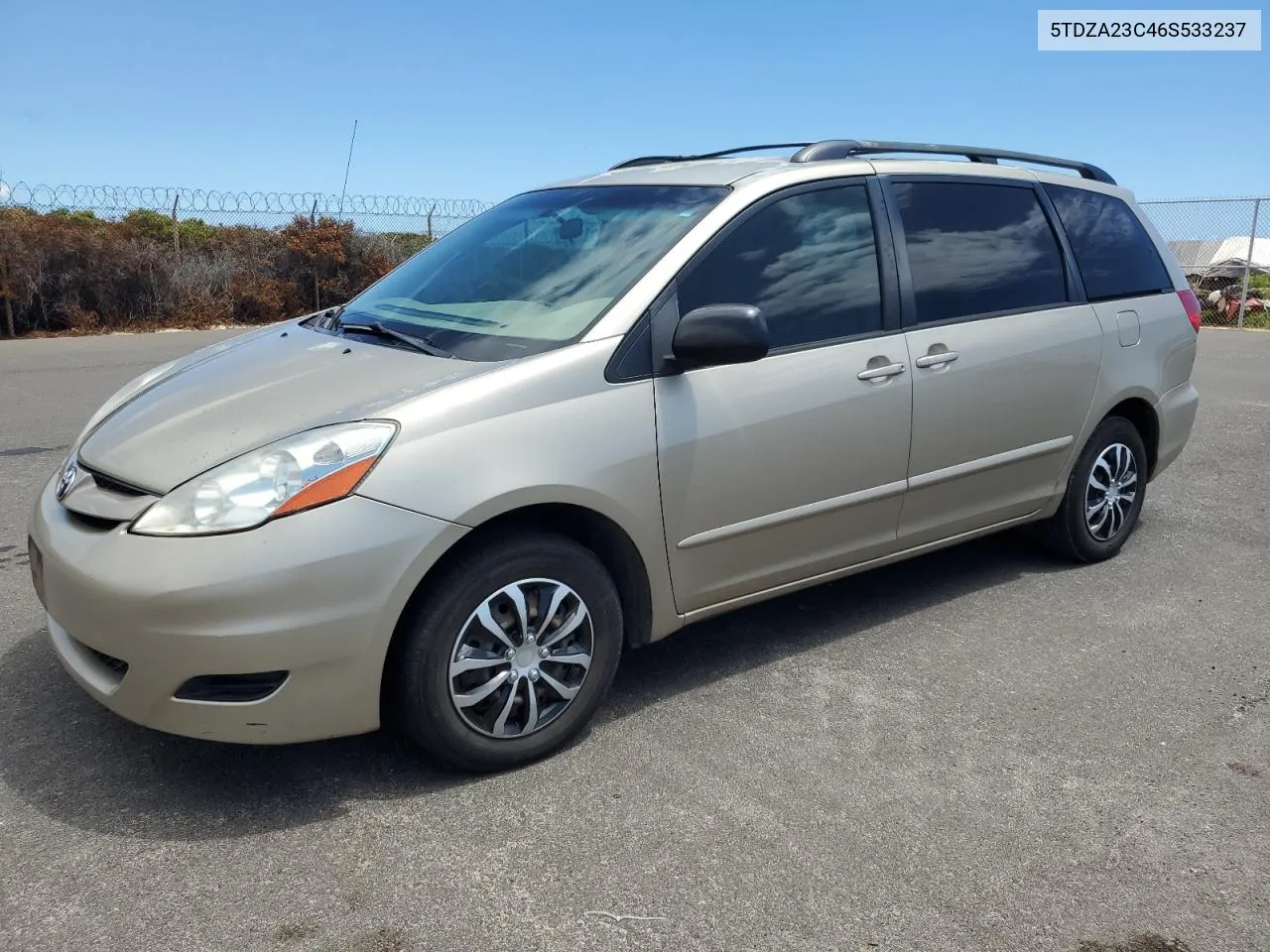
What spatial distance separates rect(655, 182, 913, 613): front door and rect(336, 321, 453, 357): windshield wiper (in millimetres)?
729

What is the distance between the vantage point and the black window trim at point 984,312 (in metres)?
4.05

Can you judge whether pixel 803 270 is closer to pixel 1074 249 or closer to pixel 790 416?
pixel 790 416

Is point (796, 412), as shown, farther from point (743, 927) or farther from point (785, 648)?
point (743, 927)

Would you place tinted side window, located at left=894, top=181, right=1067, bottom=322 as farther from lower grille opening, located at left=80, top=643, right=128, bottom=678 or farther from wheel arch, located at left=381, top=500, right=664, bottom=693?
lower grille opening, located at left=80, top=643, right=128, bottom=678

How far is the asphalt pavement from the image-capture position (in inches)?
98.3

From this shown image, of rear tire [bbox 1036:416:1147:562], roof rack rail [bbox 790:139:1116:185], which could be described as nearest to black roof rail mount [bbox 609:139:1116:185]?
roof rack rail [bbox 790:139:1116:185]

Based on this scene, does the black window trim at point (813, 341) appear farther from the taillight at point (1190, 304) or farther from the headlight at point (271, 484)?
the taillight at point (1190, 304)

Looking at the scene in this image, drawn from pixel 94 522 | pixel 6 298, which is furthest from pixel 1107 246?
pixel 6 298

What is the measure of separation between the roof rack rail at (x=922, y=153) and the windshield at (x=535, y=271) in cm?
56

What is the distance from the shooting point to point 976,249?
4.36 metres

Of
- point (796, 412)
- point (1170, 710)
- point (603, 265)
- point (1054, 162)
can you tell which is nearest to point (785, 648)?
point (796, 412)

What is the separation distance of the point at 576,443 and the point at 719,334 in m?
0.55

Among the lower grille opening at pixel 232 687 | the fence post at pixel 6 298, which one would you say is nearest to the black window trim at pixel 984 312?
the lower grille opening at pixel 232 687

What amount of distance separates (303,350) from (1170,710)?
316 centimetres
